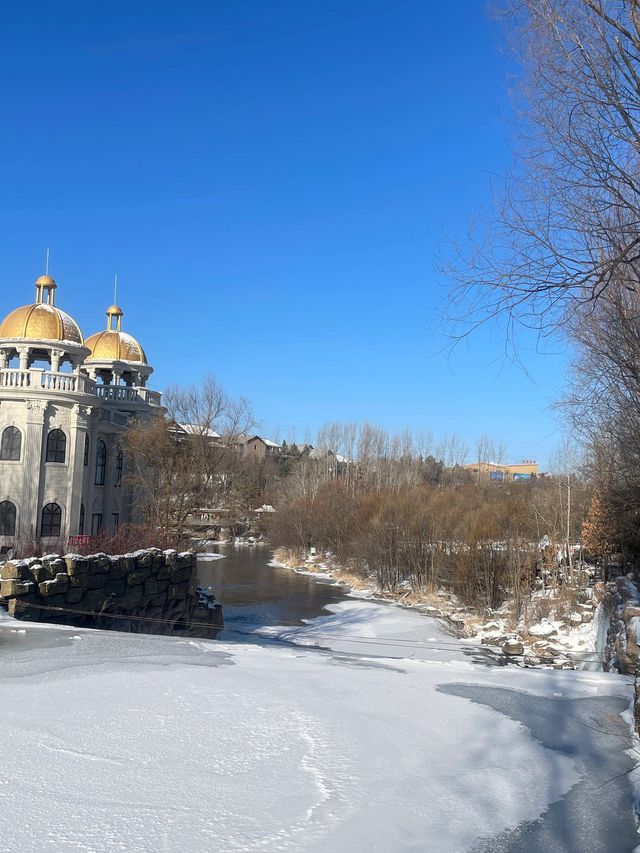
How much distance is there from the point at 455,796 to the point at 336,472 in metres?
60.9

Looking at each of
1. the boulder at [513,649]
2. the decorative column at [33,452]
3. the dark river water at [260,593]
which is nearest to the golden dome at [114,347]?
the decorative column at [33,452]

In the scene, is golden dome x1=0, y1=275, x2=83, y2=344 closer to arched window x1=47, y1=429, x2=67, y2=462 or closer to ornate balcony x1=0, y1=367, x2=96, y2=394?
ornate balcony x1=0, y1=367, x2=96, y2=394

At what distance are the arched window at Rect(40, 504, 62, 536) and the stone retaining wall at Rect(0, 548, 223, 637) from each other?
10.00 metres

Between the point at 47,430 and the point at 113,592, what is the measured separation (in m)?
→ 14.5

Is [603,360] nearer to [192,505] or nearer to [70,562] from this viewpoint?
[70,562]

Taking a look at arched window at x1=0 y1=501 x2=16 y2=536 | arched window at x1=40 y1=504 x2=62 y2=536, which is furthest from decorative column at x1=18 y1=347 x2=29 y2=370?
arched window at x1=40 y1=504 x2=62 y2=536

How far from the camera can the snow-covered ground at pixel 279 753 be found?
3.35m

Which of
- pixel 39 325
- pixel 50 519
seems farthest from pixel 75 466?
pixel 39 325

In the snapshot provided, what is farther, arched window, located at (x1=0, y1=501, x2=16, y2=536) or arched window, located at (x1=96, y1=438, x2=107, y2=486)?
arched window, located at (x1=96, y1=438, x2=107, y2=486)

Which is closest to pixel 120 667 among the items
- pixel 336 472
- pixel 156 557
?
pixel 156 557

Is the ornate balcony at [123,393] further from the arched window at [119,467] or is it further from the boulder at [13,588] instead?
the boulder at [13,588]

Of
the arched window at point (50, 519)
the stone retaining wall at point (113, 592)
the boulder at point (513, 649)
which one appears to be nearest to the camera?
the stone retaining wall at point (113, 592)

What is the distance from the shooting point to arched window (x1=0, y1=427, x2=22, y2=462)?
24641 mm

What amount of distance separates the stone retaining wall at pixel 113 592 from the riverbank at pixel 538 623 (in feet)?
24.7
